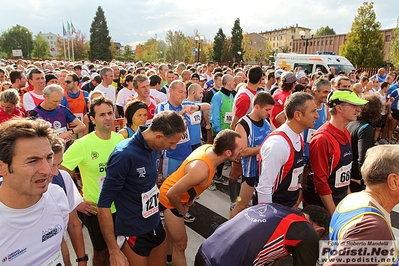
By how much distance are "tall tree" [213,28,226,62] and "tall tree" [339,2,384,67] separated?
2794 cm

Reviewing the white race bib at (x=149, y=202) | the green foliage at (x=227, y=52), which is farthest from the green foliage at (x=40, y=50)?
the white race bib at (x=149, y=202)

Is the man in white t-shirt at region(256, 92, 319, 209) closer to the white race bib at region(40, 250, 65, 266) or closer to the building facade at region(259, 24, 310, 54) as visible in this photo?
the white race bib at region(40, 250, 65, 266)

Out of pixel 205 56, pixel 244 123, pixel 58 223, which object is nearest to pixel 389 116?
pixel 244 123

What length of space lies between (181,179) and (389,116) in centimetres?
887

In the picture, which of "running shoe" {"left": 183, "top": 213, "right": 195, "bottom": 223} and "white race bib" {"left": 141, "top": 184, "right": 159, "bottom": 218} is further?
"running shoe" {"left": 183, "top": 213, "right": 195, "bottom": 223}

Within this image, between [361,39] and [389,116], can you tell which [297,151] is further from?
[361,39]

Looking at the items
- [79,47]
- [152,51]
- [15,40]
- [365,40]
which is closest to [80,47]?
[79,47]

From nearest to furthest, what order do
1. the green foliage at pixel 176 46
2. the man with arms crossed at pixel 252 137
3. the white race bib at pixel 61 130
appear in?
1. the man with arms crossed at pixel 252 137
2. the white race bib at pixel 61 130
3. the green foliage at pixel 176 46

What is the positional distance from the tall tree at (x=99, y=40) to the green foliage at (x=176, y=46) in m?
21.0

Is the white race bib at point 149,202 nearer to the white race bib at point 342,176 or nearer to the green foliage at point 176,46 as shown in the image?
the white race bib at point 342,176

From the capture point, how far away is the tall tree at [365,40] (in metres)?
31.0

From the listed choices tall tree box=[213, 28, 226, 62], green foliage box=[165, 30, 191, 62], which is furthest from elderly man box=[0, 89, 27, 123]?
tall tree box=[213, 28, 226, 62]

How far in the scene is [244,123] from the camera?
148 inches

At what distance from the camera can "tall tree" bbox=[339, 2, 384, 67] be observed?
102 feet
